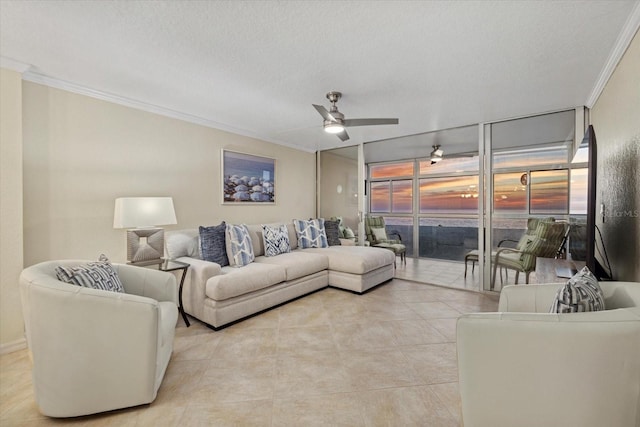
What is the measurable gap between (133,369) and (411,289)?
11.2ft

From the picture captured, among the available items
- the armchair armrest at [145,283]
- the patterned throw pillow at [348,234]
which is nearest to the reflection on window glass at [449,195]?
the patterned throw pillow at [348,234]

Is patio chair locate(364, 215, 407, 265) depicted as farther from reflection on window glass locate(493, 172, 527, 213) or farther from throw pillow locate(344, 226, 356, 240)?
reflection on window glass locate(493, 172, 527, 213)

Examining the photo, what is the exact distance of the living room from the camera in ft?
6.73

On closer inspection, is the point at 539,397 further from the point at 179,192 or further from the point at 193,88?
the point at 179,192

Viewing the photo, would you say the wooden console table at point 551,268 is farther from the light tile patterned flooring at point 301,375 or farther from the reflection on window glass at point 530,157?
the reflection on window glass at point 530,157

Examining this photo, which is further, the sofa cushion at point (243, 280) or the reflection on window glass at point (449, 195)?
the reflection on window glass at point (449, 195)

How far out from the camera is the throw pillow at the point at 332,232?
15.5 ft

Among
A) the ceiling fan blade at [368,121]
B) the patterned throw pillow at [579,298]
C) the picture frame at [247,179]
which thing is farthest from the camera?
the picture frame at [247,179]

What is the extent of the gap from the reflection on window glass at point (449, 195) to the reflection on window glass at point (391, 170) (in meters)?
0.45

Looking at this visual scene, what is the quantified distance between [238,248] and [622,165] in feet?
11.4

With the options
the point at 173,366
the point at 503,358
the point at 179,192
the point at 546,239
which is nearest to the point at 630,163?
the point at 546,239

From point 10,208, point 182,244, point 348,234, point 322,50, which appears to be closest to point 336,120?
point 322,50

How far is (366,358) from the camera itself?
2.20 m

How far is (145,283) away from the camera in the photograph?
2.19m
